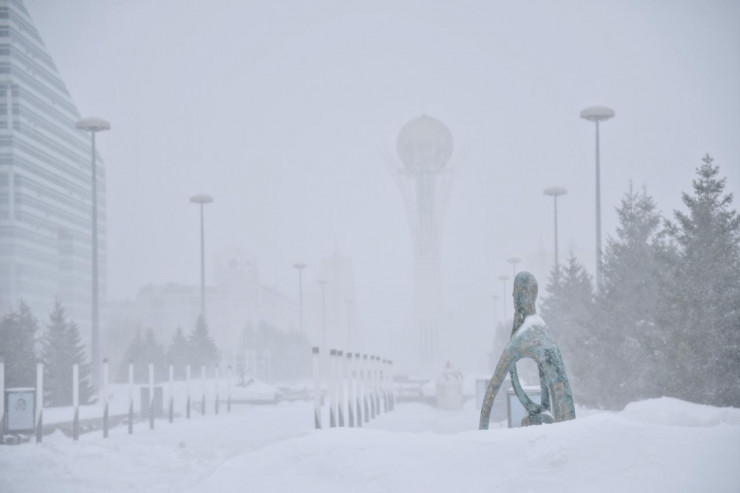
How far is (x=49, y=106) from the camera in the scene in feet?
349

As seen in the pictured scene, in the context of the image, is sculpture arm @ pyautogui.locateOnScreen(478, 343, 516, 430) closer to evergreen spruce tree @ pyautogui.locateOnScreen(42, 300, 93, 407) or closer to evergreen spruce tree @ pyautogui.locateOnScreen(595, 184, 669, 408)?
evergreen spruce tree @ pyautogui.locateOnScreen(595, 184, 669, 408)

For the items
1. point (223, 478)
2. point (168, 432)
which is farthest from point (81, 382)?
point (223, 478)

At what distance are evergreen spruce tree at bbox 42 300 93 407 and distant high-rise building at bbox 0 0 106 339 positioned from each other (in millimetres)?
56152

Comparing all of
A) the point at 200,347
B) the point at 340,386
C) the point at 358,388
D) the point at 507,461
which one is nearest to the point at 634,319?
the point at 358,388

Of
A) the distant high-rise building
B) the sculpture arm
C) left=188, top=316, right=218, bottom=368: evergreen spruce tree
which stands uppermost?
the distant high-rise building

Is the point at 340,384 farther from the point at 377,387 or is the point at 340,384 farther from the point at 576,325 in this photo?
the point at 576,325

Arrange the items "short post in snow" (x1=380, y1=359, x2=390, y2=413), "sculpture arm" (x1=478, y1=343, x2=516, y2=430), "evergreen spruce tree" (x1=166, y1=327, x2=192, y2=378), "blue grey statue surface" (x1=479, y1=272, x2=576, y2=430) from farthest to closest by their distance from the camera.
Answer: "evergreen spruce tree" (x1=166, y1=327, x2=192, y2=378)
"short post in snow" (x1=380, y1=359, x2=390, y2=413)
"sculpture arm" (x1=478, y1=343, x2=516, y2=430)
"blue grey statue surface" (x1=479, y1=272, x2=576, y2=430)

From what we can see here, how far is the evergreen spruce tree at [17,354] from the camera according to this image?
3572cm

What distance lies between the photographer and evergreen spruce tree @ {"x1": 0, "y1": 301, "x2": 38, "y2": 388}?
35719 millimetres

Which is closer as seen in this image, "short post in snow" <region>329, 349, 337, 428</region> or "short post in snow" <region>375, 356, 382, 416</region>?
"short post in snow" <region>329, 349, 337, 428</region>

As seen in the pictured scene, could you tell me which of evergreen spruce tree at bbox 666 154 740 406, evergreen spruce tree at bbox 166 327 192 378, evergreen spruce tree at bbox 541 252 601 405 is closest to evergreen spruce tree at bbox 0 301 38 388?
evergreen spruce tree at bbox 166 327 192 378

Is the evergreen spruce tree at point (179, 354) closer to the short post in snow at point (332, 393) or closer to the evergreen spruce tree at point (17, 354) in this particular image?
the evergreen spruce tree at point (17, 354)

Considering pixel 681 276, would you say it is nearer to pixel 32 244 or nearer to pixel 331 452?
pixel 331 452

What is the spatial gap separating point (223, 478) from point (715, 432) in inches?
188
